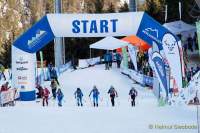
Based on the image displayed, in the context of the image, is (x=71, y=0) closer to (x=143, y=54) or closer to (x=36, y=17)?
(x=36, y=17)

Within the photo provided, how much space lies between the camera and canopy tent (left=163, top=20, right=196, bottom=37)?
35481mm

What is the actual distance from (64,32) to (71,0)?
47.9 m

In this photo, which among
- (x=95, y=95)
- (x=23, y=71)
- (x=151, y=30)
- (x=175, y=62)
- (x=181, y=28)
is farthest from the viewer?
(x=181, y=28)

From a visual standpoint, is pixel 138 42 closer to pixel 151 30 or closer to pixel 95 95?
pixel 151 30

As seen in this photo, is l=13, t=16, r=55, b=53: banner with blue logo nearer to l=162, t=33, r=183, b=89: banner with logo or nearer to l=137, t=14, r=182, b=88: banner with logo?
l=137, t=14, r=182, b=88: banner with logo

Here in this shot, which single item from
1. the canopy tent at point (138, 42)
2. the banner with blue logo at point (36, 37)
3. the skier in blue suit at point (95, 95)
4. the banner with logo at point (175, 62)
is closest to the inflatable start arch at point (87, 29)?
the banner with blue logo at point (36, 37)

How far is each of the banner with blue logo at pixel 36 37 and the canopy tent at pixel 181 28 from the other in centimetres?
1489

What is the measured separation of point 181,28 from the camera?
36750 mm

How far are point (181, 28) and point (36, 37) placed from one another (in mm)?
17880

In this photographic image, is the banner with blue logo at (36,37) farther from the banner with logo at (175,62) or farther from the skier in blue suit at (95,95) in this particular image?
the banner with logo at (175,62)

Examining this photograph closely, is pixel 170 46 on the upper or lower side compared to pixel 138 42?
lower

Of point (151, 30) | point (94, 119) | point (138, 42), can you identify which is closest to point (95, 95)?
point (151, 30)

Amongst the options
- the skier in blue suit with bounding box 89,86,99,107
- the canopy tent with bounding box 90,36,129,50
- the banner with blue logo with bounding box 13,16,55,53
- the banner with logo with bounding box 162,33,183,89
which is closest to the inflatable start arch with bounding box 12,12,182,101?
the banner with blue logo with bounding box 13,16,55,53

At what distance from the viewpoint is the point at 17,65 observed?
22156mm
